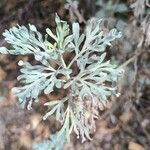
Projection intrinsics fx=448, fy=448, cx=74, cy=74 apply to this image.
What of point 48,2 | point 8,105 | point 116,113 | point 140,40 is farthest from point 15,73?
point 140,40

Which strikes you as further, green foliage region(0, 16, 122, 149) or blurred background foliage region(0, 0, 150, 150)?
blurred background foliage region(0, 0, 150, 150)

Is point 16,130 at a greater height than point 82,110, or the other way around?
point 82,110

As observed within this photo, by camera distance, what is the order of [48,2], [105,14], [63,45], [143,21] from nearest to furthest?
[63,45], [143,21], [105,14], [48,2]

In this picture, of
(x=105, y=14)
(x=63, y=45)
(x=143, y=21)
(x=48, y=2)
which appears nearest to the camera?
(x=63, y=45)

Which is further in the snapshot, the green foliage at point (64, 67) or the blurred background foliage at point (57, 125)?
the blurred background foliage at point (57, 125)

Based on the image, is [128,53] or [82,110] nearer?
[82,110]

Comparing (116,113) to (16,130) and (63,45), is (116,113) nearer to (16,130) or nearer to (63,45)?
(16,130)

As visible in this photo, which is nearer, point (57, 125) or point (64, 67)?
point (64, 67)

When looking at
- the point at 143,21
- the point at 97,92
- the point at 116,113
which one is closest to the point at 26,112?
the point at 116,113

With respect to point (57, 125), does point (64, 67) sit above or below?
above

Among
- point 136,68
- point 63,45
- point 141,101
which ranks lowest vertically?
point 141,101
